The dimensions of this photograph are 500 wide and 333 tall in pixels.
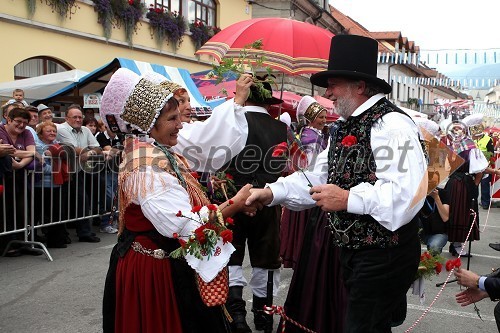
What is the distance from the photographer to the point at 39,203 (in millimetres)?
6914

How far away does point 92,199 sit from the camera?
7.70 meters

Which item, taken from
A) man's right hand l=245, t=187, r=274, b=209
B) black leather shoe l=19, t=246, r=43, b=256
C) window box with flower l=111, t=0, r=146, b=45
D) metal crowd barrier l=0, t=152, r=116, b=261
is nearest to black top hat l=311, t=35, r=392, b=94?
man's right hand l=245, t=187, r=274, b=209

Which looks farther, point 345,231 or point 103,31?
point 103,31

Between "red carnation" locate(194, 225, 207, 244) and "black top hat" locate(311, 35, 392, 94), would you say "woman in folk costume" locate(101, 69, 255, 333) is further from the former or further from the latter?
"black top hat" locate(311, 35, 392, 94)

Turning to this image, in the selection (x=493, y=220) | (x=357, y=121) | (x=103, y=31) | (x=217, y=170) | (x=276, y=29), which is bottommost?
(x=493, y=220)

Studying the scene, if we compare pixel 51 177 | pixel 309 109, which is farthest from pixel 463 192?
pixel 51 177

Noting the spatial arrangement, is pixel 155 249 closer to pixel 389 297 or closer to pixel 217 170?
pixel 389 297

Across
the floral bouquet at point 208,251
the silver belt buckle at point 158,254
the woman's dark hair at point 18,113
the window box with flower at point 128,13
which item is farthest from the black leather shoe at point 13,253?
the window box with flower at point 128,13

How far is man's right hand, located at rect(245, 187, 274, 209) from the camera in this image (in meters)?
2.96

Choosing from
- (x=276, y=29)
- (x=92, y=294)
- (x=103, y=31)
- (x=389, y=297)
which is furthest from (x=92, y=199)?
(x=103, y=31)

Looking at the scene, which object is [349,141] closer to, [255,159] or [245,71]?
[245,71]

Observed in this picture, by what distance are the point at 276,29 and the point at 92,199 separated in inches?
156

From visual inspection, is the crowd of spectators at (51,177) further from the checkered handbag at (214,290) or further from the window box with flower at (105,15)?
the window box with flower at (105,15)

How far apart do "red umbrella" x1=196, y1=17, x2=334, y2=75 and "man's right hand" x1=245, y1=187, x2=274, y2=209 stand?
2.16m
